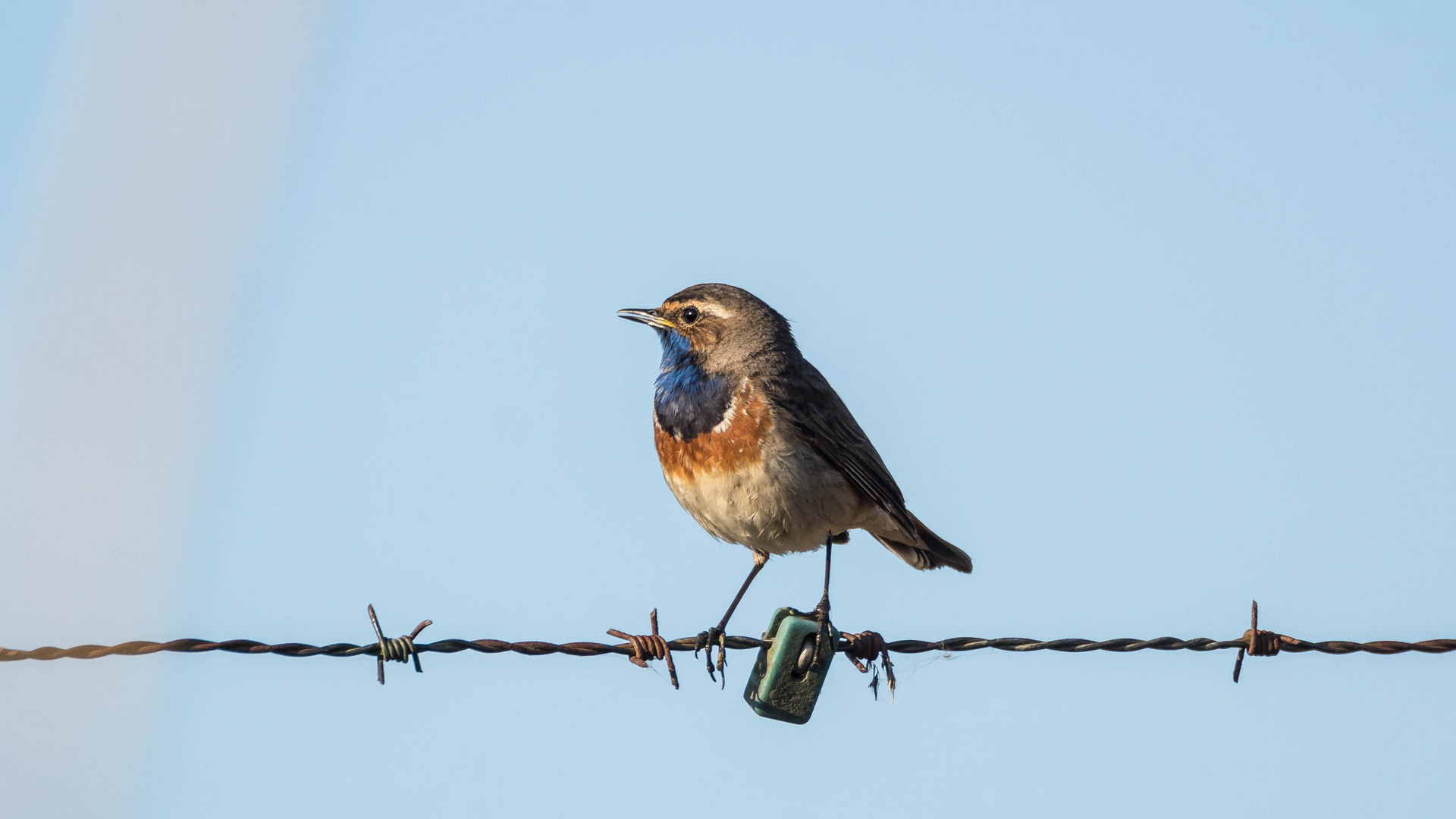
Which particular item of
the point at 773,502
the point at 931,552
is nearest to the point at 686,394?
the point at 773,502

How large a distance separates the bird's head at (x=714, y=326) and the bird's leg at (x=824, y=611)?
1.28 metres

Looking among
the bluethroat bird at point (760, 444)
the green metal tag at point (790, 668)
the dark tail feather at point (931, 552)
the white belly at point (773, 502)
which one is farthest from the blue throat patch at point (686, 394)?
the green metal tag at point (790, 668)

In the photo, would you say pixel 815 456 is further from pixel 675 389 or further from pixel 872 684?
pixel 872 684

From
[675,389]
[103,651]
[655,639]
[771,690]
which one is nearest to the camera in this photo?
Answer: [103,651]

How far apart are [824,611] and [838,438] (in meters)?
1.24

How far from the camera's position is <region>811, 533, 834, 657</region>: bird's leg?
6152 millimetres

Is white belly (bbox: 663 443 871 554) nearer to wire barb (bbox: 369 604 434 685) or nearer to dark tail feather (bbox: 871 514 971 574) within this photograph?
dark tail feather (bbox: 871 514 971 574)

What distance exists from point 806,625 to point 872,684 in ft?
2.96

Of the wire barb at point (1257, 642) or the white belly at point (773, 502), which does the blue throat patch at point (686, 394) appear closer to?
the white belly at point (773, 502)

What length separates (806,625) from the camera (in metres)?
6.11

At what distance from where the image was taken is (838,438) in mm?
8898

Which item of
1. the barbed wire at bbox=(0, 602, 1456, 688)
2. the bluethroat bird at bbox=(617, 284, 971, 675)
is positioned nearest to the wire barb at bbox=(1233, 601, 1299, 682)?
the barbed wire at bbox=(0, 602, 1456, 688)

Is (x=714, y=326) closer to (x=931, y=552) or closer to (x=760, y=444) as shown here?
(x=760, y=444)

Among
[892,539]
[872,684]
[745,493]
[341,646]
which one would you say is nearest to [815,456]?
[745,493]
